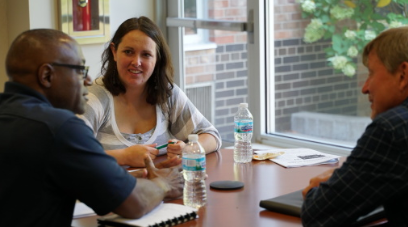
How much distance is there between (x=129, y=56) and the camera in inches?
122

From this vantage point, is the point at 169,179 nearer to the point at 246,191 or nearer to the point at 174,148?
the point at 246,191

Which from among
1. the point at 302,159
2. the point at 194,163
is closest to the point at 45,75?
the point at 194,163

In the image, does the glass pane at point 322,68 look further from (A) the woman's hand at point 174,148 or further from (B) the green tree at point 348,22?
(A) the woman's hand at point 174,148

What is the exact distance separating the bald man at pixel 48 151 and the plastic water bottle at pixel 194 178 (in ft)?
0.93

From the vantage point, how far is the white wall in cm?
421

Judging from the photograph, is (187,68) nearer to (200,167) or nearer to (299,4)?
(299,4)

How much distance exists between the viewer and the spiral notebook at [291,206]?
1.98 m

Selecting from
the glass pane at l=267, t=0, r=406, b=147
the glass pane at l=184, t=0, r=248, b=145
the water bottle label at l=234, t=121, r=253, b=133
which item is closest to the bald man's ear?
the water bottle label at l=234, t=121, r=253, b=133

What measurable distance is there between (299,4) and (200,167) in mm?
2164

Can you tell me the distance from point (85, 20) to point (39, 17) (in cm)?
32

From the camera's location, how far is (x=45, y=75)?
1.93 meters

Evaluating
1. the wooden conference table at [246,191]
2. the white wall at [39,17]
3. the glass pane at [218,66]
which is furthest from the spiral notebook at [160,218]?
the glass pane at [218,66]

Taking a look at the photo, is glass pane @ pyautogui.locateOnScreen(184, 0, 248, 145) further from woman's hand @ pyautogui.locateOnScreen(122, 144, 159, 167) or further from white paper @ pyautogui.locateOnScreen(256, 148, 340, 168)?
woman's hand @ pyautogui.locateOnScreen(122, 144, 159, 167)

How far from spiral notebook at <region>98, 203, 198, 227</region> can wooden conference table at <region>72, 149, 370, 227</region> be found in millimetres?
25
